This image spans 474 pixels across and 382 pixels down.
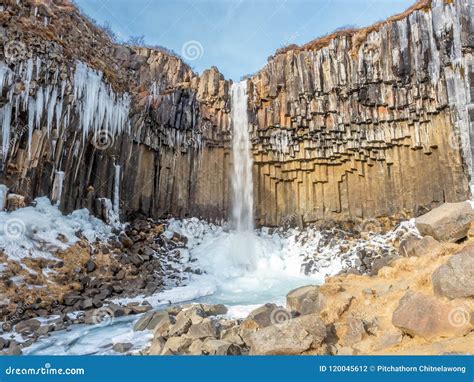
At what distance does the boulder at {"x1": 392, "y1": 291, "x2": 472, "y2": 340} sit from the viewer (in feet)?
14.4

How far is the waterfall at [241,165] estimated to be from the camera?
65.2ft

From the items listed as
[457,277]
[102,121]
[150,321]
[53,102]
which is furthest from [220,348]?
[102,121]

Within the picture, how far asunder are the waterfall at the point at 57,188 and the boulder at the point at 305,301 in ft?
29.5

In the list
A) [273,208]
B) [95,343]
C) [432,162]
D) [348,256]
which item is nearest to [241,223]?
[273,208]

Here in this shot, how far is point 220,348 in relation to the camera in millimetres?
5066

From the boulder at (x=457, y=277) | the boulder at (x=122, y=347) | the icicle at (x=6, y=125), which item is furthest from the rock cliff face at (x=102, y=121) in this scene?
the boulder at (x=457, y=277)

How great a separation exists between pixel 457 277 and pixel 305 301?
3011 mm

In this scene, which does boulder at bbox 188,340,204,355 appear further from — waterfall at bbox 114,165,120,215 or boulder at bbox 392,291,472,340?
waterfall at bbox 114,165,120,215

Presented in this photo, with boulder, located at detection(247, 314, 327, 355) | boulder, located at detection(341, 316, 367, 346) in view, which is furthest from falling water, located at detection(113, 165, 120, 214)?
boulder, located at detection(341, 316, 367, 346)

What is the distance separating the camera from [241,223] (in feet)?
65.5

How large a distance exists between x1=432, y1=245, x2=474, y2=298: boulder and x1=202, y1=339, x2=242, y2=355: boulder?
3.15m

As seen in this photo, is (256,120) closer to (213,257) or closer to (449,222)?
(213,257)

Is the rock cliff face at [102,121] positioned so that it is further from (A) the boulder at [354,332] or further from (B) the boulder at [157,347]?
(A) the boulder at [354,332]
